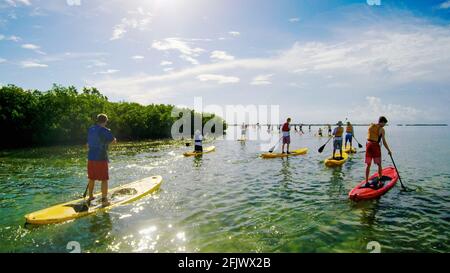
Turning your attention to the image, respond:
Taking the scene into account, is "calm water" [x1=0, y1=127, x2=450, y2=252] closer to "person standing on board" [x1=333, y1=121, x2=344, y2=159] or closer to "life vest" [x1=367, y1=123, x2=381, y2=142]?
"life vest" [x1=367, y1=123, x2=381, y2=142]

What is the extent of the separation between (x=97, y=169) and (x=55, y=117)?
42551 mm

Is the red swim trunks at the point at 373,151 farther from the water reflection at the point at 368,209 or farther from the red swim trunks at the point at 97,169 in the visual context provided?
the red swim trunks at the point at 97,169

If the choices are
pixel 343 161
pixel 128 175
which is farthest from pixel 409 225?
pixel 128 175

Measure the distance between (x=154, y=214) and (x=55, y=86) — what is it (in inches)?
1920

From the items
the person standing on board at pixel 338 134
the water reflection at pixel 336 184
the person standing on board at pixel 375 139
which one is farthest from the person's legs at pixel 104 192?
the person standing on board at pixel 338 134

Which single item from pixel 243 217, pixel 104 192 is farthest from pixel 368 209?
pixel 104 192

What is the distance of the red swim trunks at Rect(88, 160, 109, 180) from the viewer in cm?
995

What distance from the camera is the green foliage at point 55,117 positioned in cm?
4275

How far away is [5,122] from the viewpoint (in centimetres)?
4172

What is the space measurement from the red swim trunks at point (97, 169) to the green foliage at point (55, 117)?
37.5m

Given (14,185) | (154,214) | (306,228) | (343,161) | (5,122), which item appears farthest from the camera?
(5,122)

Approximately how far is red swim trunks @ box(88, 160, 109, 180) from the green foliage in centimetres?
3745

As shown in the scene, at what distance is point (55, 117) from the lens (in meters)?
46.3
